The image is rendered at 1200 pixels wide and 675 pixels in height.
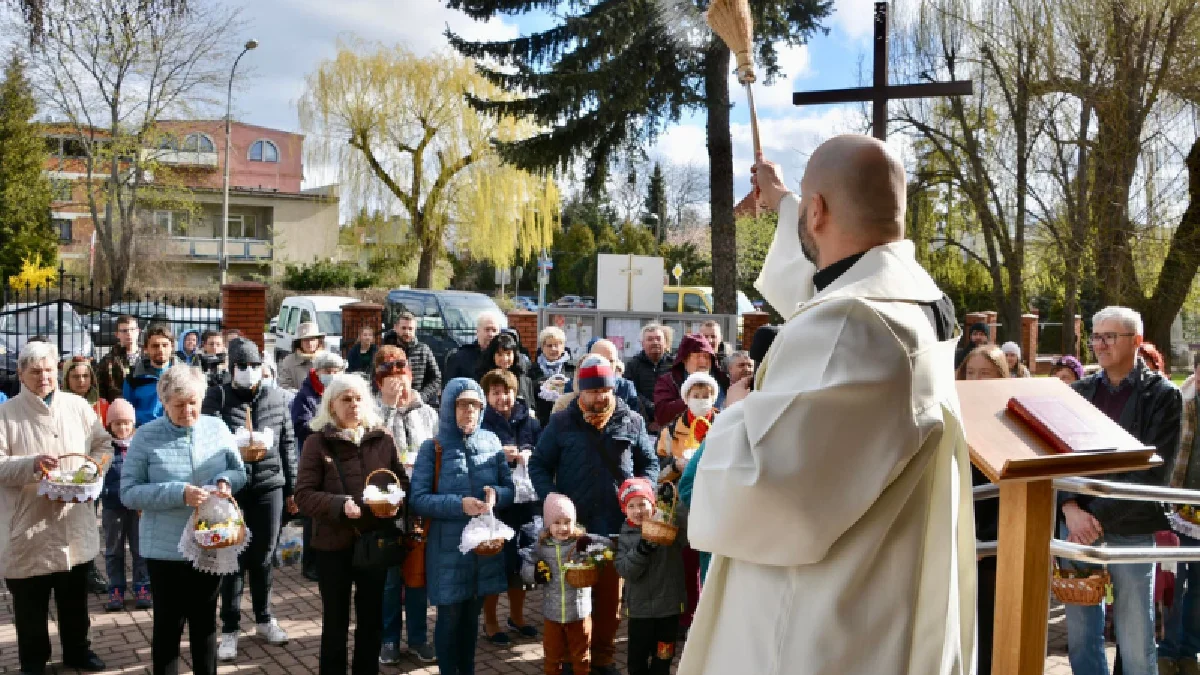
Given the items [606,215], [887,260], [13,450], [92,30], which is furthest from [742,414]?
[606,215]

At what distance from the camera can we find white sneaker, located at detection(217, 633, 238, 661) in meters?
5.91

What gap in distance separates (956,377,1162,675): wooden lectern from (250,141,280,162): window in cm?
5820

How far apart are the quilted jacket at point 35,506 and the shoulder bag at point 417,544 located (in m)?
1.79

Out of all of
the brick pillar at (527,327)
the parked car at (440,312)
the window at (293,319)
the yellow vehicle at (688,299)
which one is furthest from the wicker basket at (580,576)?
the yellow vehicle at (688,299)

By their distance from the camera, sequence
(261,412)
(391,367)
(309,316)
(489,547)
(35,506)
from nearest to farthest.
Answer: (489,547)
(35,506)
(261,412)
(391,367)
(309,316)

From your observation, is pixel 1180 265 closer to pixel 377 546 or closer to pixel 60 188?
pixel 377 546

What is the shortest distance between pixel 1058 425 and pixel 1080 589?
2.37 m

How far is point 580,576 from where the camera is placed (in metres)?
5.21

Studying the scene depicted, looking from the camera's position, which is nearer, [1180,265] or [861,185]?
[861,185]

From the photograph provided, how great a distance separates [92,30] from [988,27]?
22843mm

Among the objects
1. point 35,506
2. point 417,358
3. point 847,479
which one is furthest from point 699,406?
point 417,358

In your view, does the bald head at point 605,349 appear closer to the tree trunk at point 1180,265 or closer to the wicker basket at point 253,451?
the wicker basket at point 253,451

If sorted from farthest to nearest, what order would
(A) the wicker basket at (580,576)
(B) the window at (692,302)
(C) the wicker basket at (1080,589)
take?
(B) the window at (692,302), (A) the wicker basket at (580,576), (C) the wicker basket at (1080,589)

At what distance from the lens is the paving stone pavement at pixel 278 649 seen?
578 cm
